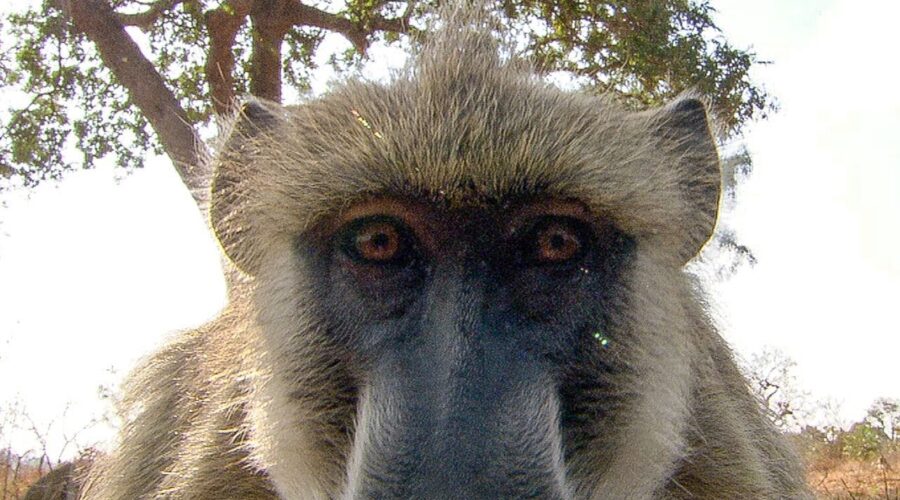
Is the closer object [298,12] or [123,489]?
[123,489]

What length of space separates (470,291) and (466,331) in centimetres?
15

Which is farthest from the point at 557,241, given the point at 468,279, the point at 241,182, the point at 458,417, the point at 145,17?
the point at 145,17

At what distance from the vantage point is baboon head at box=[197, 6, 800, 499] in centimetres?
200

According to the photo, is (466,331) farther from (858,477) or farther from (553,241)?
(858,477)

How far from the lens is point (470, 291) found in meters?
2.17

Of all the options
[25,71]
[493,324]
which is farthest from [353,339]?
[25,71]

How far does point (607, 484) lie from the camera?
228cm

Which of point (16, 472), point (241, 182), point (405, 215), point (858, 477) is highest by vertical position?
point (16, 472)

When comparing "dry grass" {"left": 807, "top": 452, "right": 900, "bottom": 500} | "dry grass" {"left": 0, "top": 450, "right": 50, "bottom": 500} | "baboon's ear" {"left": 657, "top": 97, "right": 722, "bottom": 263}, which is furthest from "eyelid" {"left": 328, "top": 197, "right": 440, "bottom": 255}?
"dry grass" {"left": 0, "top": 450, "right": 50, "bottom": 500}

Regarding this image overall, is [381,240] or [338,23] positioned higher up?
[338,23]

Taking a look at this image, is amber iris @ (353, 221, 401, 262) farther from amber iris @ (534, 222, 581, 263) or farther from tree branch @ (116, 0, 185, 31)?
tree branch @ (116, 0, 185, 31)

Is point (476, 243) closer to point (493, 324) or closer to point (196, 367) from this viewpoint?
point (493, 324)

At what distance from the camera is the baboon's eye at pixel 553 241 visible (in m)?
2.30

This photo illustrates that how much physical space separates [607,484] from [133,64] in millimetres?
8613
